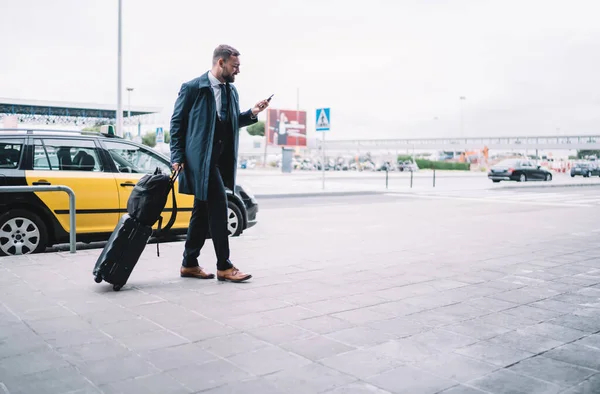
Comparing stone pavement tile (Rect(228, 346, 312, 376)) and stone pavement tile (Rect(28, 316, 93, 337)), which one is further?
stone pavement tile (Rect(28, 316, 93, 337))

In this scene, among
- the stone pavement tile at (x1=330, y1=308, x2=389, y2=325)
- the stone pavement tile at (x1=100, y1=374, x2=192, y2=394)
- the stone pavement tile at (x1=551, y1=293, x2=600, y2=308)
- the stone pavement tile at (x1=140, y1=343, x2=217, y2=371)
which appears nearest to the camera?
the stone pavement tile at (x1=100, y1=374, x2=192, y2=394)

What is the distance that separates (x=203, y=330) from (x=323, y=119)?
59.6ft

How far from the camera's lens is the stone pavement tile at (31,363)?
3.15 meters

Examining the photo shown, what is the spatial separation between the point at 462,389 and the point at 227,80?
3.39 m

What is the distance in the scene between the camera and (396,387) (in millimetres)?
3021

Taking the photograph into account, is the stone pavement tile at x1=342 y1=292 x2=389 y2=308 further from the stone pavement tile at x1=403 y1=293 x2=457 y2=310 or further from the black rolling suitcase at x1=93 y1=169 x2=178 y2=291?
the black rolling suitcase at x1=93 y1=169 x2=178 y2=291

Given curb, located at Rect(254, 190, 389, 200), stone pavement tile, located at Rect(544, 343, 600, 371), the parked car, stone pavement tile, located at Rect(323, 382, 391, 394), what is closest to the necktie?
the parked car

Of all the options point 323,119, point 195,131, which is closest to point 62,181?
point 195,131

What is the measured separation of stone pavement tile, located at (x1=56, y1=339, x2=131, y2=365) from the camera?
3373mm

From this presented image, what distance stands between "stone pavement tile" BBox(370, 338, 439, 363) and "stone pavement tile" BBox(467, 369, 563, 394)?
16.8 inches

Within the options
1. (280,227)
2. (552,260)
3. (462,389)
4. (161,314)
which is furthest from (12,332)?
(280,227)

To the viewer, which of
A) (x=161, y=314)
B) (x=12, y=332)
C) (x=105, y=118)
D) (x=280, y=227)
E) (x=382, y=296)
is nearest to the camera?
(x=12, y=332)

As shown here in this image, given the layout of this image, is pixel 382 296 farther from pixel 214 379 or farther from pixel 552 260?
pixel 552 260

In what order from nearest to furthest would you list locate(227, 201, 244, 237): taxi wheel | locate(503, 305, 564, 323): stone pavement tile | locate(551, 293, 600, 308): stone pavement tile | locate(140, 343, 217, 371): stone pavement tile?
1. locate(140, 343, 217, 371): stone pavement tile
2. locate(503, 305, 564, 323): stone pavement tile
3. locate(551, 293, 600, 308): stone pavement tile
4. locate(227, 201, 244, 237): taxi wheel
